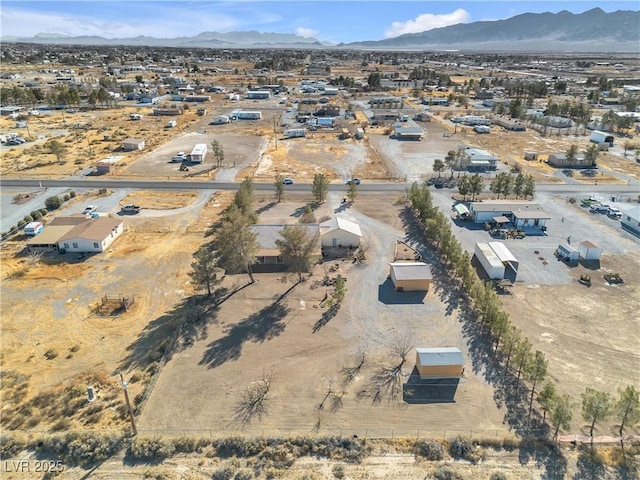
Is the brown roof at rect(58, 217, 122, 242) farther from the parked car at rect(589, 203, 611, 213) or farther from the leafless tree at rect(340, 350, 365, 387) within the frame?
the parked car at rect(589, 203, 611, 213)

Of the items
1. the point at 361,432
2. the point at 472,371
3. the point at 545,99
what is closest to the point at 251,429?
the point at 361,432

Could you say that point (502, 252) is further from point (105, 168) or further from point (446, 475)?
point (105, 168)

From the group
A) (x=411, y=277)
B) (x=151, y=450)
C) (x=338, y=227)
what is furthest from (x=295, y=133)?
(x=151, y=450)

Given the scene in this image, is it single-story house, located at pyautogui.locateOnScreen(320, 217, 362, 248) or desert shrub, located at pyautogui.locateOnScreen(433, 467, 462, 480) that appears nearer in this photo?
desert shrub, located at pyautogui.locateOnScreen(433, 467, 462, 480)

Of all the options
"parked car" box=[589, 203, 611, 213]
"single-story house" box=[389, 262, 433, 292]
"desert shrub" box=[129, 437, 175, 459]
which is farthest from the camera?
"parked car" box=[589, 203, 611, 213]

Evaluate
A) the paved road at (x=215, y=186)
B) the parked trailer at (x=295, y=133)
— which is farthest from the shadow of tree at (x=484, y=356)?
the parked trailer at (x=295, y=133)

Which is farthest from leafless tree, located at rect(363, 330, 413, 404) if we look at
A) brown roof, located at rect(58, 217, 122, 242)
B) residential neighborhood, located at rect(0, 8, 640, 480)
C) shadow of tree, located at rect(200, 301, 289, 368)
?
brown roof, located at rect(58, 217, 122, 242)
